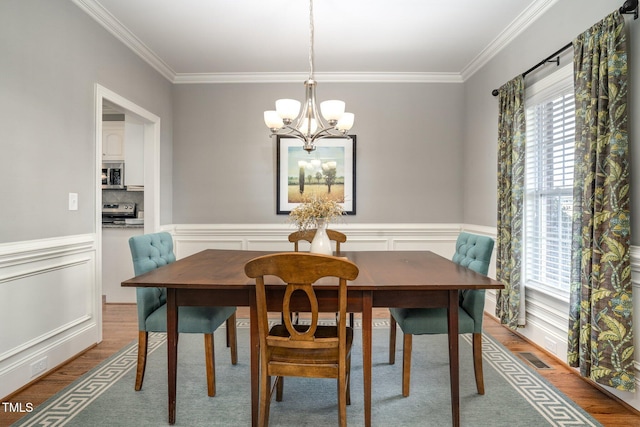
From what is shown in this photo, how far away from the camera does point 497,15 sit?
3012 mm

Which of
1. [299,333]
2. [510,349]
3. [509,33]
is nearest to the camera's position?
[299,333]

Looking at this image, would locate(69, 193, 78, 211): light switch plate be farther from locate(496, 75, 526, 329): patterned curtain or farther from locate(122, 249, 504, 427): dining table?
locate(496, 75, 526, 329): patterned curtain

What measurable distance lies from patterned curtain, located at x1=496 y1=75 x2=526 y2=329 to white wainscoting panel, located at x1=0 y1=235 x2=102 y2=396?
11.1 feet

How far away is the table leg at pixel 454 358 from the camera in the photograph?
182cm

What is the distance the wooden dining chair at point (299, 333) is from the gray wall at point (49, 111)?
1670mm

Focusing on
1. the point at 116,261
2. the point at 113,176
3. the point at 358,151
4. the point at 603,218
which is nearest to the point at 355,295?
the point at 603,218

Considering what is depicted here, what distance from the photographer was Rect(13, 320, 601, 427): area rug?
6.30 ft

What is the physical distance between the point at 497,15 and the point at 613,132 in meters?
1.54

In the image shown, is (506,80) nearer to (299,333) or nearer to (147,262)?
(299,333)

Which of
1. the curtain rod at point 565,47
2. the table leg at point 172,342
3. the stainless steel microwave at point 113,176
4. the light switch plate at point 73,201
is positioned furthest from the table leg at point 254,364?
the stainless steel microwave at point 113,176

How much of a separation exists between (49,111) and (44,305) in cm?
128

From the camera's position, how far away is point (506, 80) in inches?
134

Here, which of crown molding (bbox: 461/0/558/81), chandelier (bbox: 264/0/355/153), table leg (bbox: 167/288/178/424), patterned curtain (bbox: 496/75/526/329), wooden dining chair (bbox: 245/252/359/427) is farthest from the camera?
patterned curtain (bbox: 496/75/526/329)

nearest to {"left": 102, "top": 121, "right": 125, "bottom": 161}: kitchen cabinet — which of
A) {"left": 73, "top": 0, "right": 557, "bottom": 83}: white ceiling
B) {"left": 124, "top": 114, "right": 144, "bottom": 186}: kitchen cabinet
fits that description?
{"left": 124, "top": 114, "right": 144, "bottom": 186}: kitchen cabinet
